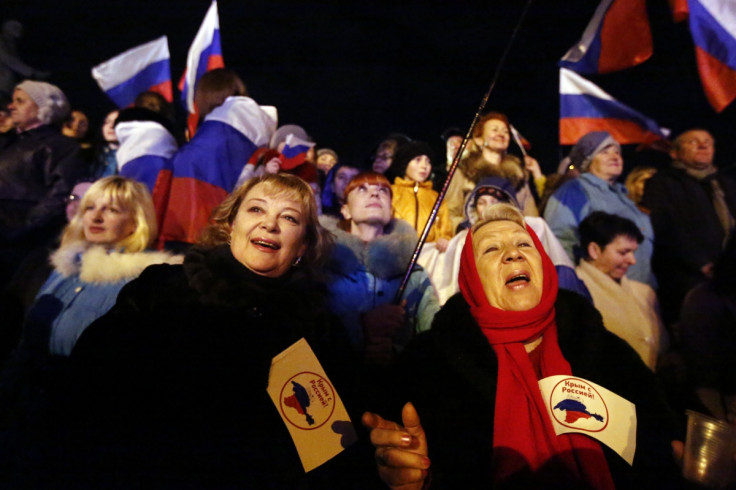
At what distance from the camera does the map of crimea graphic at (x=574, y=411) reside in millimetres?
1698

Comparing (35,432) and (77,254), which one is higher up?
(77,254)

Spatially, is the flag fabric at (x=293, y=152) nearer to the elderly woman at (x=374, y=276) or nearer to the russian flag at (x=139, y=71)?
the elderly woman at (x=374, y=276)

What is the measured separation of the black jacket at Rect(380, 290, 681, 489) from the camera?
173 centimetres

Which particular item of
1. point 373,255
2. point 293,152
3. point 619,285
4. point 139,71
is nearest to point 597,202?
point 619,285

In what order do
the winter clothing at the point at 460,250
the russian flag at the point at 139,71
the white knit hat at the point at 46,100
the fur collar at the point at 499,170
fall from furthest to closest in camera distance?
1. the russian flag at the point at 139,71
2. the fur collar at the point at 499,170
3. the white knit hat at the point at 46,100
4. the winter clothing at the point at 460,250

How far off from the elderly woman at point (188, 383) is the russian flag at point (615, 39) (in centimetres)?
307

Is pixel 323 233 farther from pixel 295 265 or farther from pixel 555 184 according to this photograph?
pixel 555 184

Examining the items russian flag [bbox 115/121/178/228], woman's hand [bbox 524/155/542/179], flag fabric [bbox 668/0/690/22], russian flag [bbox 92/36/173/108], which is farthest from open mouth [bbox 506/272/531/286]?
russian flag [bbox 92/36/173/108]

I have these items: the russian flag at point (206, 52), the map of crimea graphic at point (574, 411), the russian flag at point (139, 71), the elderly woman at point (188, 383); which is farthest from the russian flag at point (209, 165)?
the map of crimea graphic at point (574, 411)

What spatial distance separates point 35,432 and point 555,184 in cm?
402

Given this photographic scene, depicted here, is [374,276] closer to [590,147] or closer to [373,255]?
[373,255]

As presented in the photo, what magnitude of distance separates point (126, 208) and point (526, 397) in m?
2.34

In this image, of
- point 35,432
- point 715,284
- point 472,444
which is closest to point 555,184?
point 715,284

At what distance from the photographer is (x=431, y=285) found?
3.04 meters
